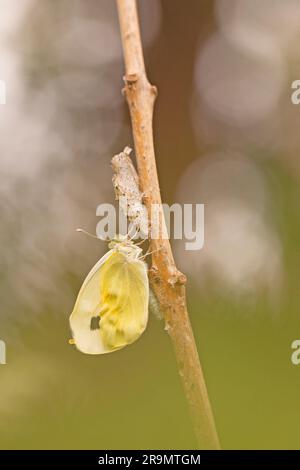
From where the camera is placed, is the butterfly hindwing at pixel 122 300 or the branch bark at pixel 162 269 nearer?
the branch bark at pixel 162 269

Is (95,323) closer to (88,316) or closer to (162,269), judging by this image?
(88,316)

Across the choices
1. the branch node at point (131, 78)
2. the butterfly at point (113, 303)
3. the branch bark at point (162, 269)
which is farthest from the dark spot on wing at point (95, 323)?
the branch node at point (131, 78)

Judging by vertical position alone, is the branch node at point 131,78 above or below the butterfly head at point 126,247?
above

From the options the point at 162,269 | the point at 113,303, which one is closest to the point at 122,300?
the point at 113,303

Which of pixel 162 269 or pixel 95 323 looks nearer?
pixel 162 269

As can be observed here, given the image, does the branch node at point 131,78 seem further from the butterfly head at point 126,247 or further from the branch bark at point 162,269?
the butterfly head at point 126,247

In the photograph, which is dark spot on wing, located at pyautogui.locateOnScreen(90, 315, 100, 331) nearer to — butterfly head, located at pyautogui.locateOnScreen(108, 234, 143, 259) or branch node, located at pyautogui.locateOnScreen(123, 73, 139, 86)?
butterfly head, located at pyautogui.locateOnScreen(108, 234, 143, 259)

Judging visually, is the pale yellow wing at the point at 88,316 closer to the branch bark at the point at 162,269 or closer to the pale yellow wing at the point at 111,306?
the pale yellow wing at the point at 111,306

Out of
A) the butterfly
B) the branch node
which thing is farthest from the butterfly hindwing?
the branch node
